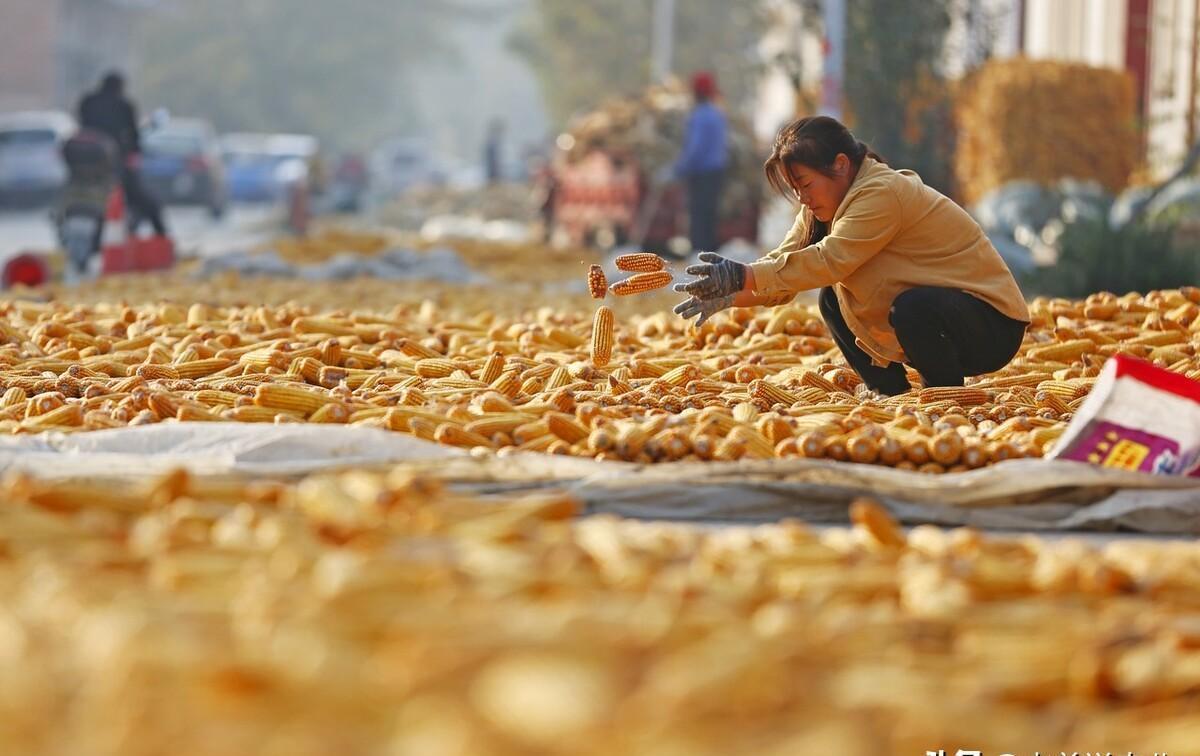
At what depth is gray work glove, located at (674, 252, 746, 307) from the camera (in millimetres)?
6262

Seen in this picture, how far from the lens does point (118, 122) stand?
59.2ft

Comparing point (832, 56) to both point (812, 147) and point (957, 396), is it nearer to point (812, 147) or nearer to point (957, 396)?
point (957, 396)

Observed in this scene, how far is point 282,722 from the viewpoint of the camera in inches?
112

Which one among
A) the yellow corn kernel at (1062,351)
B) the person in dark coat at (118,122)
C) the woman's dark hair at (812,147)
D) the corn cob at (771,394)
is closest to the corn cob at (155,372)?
the corn cob at (771,394)

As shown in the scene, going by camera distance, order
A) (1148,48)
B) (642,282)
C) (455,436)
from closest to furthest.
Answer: (455,436), (642,282), (1148,48)

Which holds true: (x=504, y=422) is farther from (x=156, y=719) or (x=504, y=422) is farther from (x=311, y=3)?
(x=311, y=3)

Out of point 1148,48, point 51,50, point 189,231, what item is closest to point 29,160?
point 189,231

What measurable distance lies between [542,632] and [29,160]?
3109 cm

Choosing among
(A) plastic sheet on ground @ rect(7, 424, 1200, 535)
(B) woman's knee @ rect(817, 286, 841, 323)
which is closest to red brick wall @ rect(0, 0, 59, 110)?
(B) woman's knee @ rect(817, 286, 841, 323)

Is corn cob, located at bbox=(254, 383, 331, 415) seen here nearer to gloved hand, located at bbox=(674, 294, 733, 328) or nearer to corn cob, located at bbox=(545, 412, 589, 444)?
corn cob, located at bbox=(545, 412, 589, 444)

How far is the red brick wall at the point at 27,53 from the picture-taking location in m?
49.5

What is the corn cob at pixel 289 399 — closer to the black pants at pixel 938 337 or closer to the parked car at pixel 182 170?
the black pants at pixel 938 337

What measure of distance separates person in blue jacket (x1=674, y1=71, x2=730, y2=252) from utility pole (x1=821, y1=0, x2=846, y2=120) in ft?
6.80

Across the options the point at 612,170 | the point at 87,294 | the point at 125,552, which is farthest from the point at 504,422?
the point at 612,170
